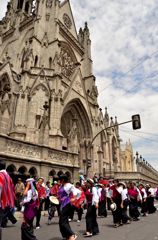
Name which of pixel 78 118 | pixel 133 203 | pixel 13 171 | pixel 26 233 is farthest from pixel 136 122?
pixel 78 118

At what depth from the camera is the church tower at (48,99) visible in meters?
13.5

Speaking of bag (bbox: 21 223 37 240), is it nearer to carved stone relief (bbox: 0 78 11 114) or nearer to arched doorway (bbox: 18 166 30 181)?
arched doorway (bbox: 18 166 30 181)

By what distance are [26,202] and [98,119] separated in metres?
22.5

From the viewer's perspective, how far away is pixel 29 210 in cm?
458

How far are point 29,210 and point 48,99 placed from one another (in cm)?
1524

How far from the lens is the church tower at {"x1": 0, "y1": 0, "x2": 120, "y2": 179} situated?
13.5 metres

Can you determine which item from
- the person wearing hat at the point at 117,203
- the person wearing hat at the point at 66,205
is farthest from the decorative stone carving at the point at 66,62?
the person wearing hat at the point at 66,205

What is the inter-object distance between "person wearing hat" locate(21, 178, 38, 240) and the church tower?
623 cm

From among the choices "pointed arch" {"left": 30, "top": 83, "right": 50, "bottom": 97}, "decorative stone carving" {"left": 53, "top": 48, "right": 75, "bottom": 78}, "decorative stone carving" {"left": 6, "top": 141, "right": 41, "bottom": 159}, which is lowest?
"decorative stone carving" {"left": 6, "top": 141, "right": 41, "bottom": 159}

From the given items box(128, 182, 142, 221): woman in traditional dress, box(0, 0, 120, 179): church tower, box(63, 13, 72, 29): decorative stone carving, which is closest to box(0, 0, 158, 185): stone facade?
box(0, 0, 120, 179): church tower

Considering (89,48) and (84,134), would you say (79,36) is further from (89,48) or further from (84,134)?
(84,134)

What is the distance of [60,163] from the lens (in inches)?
549

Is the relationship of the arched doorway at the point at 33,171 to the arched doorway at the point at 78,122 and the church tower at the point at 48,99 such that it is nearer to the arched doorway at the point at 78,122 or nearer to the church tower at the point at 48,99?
the church tower at the point at 48,99

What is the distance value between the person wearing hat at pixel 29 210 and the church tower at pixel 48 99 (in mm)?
6230
